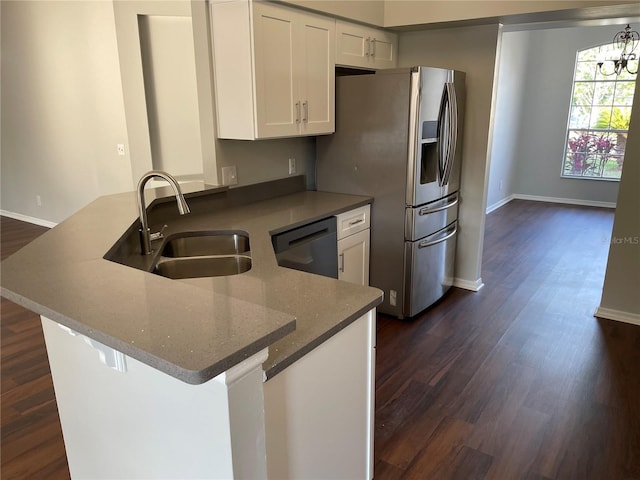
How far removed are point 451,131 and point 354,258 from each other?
3.63ft

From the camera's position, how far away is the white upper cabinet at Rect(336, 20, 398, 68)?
3221mm

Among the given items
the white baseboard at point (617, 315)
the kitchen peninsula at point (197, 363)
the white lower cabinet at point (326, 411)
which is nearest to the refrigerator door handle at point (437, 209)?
the white baseboard at point (617, 315)

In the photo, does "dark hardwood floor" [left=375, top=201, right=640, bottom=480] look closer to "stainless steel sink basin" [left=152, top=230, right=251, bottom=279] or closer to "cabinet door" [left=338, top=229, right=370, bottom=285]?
"cabinet door" [left=338, top=229, right=370, bottom=285]

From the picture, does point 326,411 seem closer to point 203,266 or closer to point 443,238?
point 203,266

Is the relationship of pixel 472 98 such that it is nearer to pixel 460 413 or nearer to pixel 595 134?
pixel 460 413

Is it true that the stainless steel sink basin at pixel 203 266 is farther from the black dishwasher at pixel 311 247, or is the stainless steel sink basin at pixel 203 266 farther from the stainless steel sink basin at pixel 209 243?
the black dishwasher at pixel 311 247

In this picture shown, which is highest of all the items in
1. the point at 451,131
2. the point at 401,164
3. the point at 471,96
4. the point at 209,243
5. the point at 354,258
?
the point at 471,96

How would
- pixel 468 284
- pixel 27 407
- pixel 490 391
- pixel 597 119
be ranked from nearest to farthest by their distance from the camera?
pixel 27 407 → pixel 490 391 → pixel 468 284 → pixel 597 119

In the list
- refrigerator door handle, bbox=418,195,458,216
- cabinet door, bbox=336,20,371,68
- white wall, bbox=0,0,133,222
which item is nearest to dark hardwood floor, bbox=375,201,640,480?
refrigerator door handle, bbox=418,195,458,216

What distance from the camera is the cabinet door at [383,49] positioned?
3559mm

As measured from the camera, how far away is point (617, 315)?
345cm

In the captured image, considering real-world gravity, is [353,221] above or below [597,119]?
below

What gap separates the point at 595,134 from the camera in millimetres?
7293

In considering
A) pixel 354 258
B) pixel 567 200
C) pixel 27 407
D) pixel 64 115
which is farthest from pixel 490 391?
pixel 567 200
